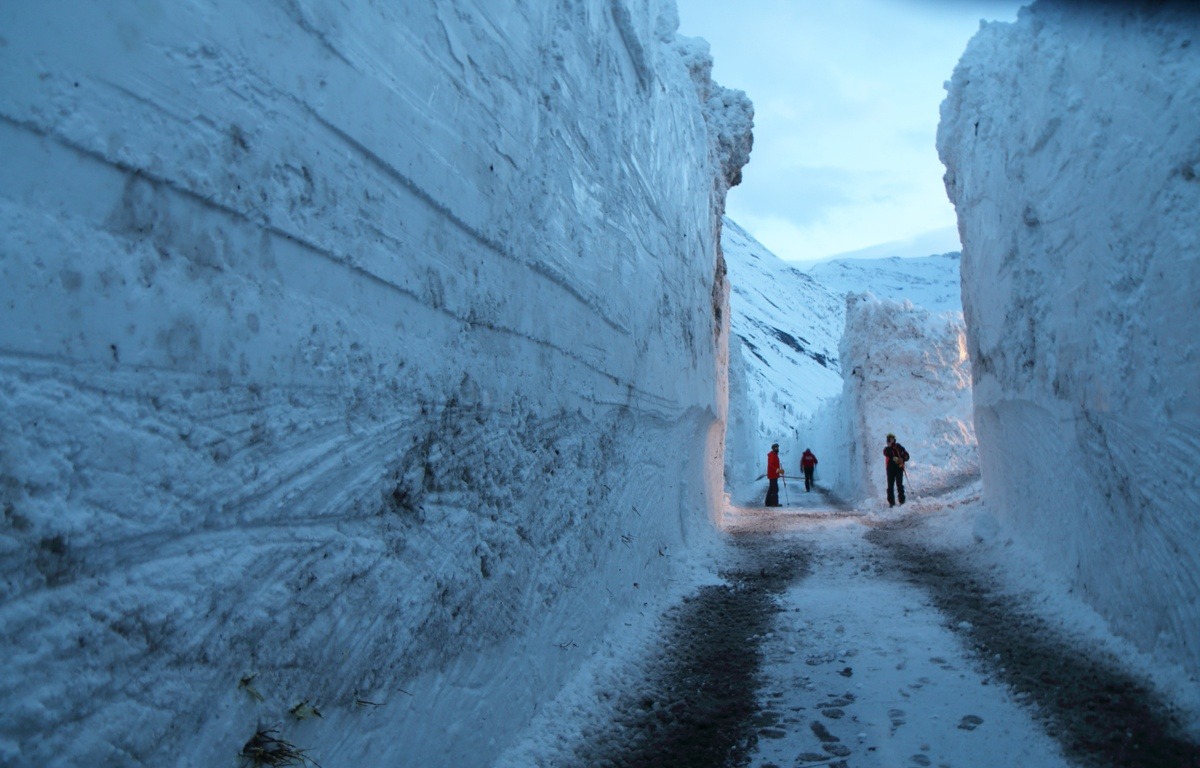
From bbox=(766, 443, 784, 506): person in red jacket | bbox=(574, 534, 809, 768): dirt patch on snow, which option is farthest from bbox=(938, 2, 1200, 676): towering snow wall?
bbox=(766, 443, 784, 506): person in red jacket

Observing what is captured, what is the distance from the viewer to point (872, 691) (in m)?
3.08

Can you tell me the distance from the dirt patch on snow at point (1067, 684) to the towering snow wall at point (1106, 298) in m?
0.21

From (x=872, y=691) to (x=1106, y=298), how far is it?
196 centimetres

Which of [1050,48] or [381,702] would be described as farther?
[1050,48]

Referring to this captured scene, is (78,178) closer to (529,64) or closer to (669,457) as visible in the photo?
(529,64)

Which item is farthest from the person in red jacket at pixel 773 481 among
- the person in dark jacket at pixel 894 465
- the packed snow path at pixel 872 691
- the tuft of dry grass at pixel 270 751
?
the tuft of dry grass at pixel 270 751

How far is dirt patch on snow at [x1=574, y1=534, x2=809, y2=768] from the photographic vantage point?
2609 mm

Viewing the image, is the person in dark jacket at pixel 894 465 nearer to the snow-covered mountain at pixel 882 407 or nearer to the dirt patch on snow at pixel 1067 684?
the snow-covered mountain at pixel 882 407

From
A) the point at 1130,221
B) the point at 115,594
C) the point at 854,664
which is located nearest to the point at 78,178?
the point at 115,594

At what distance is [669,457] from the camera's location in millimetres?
5527

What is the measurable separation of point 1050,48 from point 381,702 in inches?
174

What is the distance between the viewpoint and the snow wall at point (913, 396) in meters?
11.3

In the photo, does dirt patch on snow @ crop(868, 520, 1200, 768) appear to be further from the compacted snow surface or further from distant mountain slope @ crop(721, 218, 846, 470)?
distant mountain slope @ crop(721, 218, 846, 470)

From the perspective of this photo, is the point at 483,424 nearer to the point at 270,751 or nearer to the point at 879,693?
the point at 270,751
